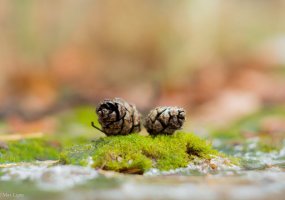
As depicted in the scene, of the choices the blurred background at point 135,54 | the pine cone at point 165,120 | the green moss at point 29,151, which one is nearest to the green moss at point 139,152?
the pine cone at point 165,120

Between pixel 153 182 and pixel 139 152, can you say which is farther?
pixel 139 152

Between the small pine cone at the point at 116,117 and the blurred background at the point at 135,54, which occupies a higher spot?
the blurred background at the point at 135,54

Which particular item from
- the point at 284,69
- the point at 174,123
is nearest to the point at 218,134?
the point at 174,123

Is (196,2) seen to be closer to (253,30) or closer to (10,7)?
(253,30)

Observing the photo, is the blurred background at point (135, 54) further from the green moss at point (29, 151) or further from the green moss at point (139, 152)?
the green moss at point (139, 152)

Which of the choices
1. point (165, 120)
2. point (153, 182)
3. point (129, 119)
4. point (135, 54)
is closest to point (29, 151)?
point (129, 119)

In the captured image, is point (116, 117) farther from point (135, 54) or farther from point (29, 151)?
point (135, 54)

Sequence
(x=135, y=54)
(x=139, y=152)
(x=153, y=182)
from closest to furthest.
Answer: (x=153, y=182)
(x=139, y=152)
(x=135, y=54)
